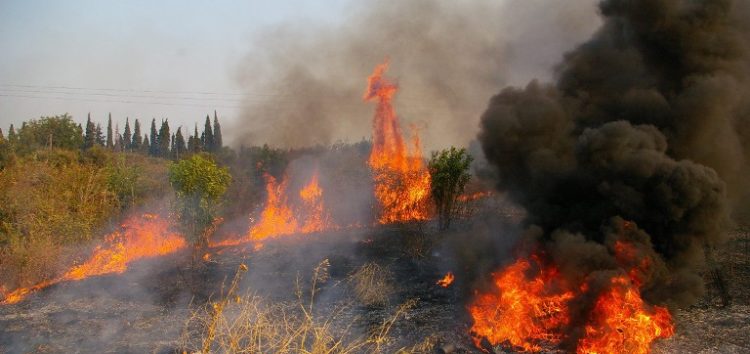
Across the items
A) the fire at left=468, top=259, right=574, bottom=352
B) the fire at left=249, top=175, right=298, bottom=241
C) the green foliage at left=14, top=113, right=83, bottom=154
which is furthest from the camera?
the green foliage at left=14, top=113, right=83, bottom=154

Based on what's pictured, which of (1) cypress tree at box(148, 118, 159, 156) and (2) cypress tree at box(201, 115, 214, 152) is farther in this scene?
(1) cypress tree at box(148, 118, 159, 156)

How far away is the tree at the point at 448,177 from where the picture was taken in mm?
19812

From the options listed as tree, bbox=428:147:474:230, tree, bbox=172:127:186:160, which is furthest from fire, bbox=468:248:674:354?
tree, bbox=172:127:186:160

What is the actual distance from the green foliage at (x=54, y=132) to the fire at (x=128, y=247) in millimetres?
29972

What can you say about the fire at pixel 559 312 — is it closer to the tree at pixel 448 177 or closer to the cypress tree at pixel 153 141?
the tree at pixel 448 177

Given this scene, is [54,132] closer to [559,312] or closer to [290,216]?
[290,216]

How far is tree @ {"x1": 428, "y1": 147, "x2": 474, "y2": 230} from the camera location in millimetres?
19812

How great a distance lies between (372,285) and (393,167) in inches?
595

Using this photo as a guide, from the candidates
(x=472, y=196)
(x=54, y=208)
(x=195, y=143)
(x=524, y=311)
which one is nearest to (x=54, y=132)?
(x=195, y=143)

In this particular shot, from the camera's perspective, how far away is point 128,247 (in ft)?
74.8

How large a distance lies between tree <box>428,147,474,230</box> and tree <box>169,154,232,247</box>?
871 centimetres

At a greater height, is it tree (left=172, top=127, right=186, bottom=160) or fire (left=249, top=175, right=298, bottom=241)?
tree (left=172, top=127, right=186, bottom=160)

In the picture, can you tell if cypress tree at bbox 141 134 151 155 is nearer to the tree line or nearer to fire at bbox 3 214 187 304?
the tree line

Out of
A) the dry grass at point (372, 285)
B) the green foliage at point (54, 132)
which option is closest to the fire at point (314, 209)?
the dry grass at point (372, 285)
